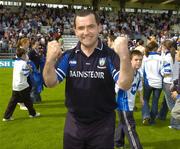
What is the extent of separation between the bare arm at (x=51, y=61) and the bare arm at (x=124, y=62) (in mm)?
548

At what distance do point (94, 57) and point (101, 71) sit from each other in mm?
161

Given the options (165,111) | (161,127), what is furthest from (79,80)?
(165,111)

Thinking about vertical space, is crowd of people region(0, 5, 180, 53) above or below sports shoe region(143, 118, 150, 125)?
above

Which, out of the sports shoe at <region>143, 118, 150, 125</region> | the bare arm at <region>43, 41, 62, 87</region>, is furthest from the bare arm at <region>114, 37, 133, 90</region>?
the sports shoe at <region>143, 118, 150, 125</region>

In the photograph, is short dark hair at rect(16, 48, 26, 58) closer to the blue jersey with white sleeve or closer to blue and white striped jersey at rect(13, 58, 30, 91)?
blue and white striped jersey at rect(13, 58, 30, 91)

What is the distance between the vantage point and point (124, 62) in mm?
3457

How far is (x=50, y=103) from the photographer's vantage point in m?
12.5

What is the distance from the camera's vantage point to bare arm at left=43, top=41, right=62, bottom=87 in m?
3.53

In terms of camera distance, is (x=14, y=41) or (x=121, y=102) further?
(x=14, y=41)

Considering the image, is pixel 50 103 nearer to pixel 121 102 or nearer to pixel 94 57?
pixel 121 102

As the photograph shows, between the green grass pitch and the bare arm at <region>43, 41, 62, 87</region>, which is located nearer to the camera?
the bare arm at <region>43, 41, 62, 87</region>

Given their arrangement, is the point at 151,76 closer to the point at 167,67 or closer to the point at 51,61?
the point at 167,67

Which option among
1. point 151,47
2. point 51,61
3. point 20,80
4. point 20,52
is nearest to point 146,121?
point 151,47

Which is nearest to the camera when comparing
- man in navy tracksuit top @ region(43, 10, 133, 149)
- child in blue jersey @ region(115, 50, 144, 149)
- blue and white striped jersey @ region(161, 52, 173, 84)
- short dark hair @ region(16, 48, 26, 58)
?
man in navy tracksuit top @ region(43, 10, 133, 149)
